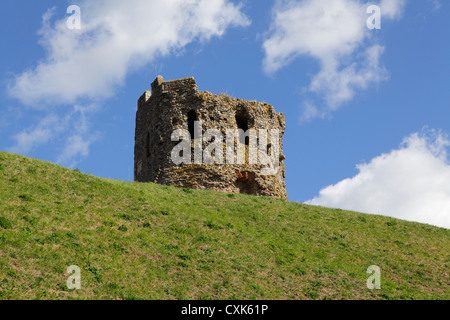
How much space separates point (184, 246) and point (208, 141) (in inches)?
540

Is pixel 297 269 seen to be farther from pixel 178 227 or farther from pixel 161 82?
pixel 161 82

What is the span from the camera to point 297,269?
762 inches

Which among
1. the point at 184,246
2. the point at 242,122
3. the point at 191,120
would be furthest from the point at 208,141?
the point at 184,246

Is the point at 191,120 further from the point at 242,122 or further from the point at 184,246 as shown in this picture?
the point at 184,246

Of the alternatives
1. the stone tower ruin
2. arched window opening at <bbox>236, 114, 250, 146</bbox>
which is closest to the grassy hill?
the stone tower ruin

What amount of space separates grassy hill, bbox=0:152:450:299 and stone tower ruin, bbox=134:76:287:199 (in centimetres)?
420

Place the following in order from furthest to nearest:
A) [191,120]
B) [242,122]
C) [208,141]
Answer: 1. [242,122]
2. [191,120]
3. [208,141]

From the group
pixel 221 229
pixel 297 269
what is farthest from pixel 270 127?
pixel 297 269

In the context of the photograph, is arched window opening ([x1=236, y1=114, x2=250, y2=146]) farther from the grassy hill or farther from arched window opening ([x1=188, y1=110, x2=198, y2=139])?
the grassy hill

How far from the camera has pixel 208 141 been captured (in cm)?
3228

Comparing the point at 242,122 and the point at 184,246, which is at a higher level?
the point at 242,122

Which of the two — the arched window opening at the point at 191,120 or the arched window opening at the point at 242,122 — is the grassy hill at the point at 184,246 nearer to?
the arched window opening at the point at 191,120

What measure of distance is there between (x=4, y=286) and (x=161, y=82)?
22931mm

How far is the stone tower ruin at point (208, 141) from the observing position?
3188 cm
